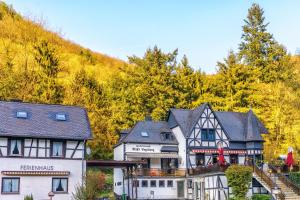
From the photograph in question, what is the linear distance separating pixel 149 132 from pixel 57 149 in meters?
12.3

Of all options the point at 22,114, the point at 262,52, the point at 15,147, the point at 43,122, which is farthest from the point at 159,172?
the point at 262,52

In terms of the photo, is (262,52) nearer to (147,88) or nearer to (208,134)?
(147,88)

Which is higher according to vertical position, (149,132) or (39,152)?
(149,132)

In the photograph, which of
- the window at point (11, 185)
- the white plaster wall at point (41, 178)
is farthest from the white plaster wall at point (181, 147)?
the window at point (11, 185)

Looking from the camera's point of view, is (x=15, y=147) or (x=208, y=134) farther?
(x=208, y=134)

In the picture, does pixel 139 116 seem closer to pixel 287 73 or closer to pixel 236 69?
pixel 236 69

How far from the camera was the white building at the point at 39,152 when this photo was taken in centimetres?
3119

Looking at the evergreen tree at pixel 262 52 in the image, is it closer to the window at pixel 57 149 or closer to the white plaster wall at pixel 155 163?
the white plaster wall at pixel 155 163

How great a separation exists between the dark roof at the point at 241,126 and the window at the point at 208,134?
1801 mm

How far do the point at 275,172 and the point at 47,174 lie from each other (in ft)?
63.6

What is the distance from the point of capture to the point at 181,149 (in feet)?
139

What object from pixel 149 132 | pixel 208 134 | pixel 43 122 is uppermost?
pixel 43 122

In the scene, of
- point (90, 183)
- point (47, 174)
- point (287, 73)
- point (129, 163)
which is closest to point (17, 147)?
point (47, 174)

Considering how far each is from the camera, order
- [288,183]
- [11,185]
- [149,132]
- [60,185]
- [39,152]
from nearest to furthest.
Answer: [11,185] → [39,152] → [60,185] → [288,183] → [149,132]
